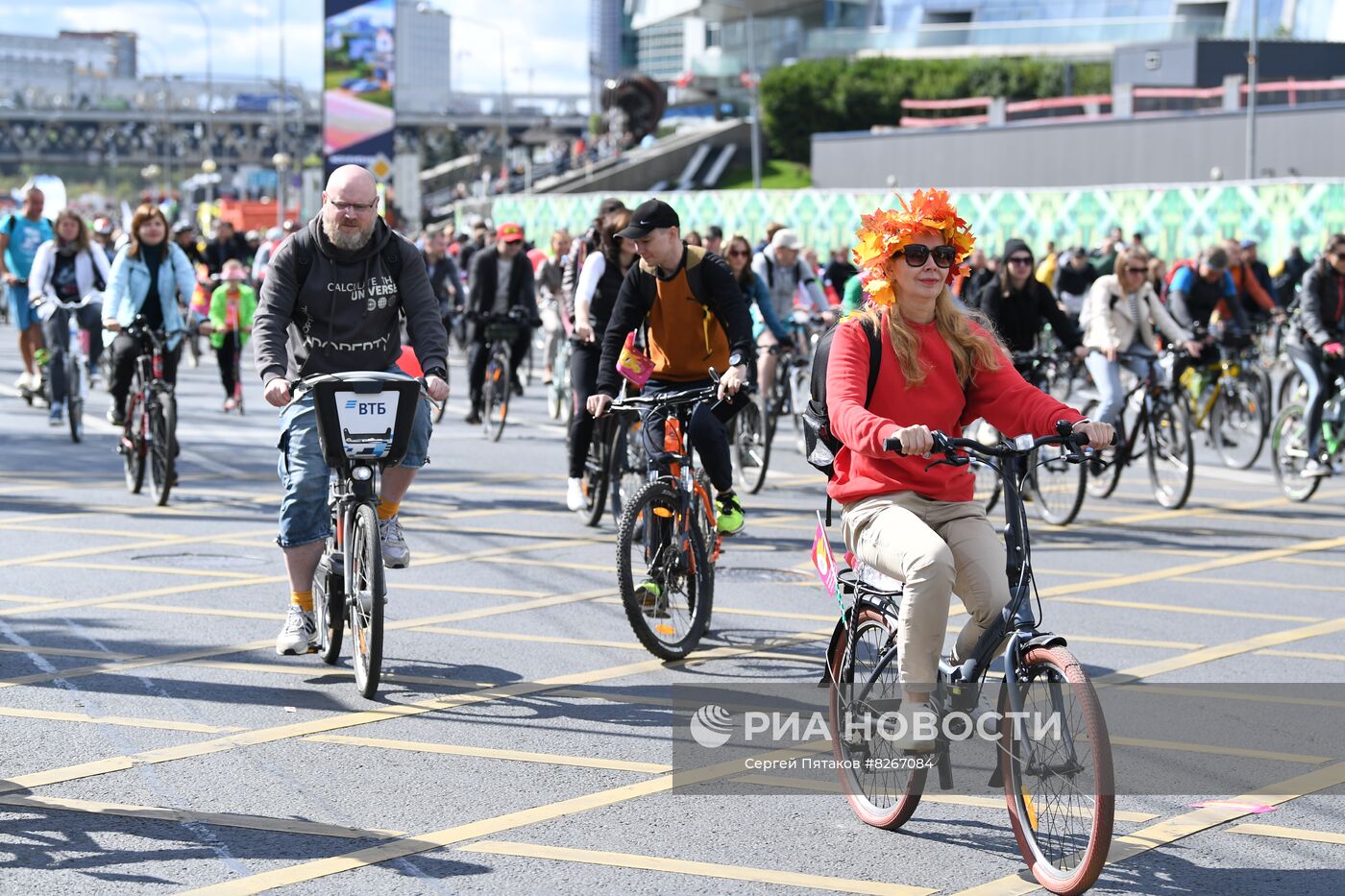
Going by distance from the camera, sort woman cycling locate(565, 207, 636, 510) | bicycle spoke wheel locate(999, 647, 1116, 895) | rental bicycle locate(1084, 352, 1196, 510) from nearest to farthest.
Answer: bicycle spoke wheel locate(999, 647, 1116, 895)
woman cycling locate(565, 207, 636, 510)
rental bicycle locate(1084, 352, 1196, 510)

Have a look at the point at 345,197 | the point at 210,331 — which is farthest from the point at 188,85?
the point at 345,197

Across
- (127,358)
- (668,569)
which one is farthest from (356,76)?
(668,569)

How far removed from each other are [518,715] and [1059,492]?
650 cm

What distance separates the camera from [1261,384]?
54.6 feet

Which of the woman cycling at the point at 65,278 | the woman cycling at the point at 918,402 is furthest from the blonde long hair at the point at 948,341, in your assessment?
the woman cycling at the point at 65,278

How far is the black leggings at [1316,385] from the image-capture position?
44.2ft

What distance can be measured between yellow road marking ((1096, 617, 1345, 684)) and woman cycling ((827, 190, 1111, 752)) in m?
2.58

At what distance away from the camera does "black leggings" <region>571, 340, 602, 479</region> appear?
1154 cm

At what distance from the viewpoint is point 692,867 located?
205 inches

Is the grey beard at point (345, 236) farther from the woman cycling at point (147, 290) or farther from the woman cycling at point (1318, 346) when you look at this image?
the woman cycling at point (1318, 346)

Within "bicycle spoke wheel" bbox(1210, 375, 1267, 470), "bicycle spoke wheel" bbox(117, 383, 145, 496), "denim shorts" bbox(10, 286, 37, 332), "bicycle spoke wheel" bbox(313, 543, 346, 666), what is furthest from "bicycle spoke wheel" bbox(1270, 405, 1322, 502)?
"denim shorts" bbox(10, 286, 37, 332)

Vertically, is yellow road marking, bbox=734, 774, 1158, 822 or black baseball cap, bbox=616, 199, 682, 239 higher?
black baseball cap, bbox=616, 199, 682, 239

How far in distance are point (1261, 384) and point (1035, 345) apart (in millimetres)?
4396

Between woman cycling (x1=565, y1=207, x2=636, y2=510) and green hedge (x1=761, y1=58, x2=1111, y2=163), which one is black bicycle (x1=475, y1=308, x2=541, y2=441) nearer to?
woman cycling (x1=565, y1=207, x2=636, y2=510)
